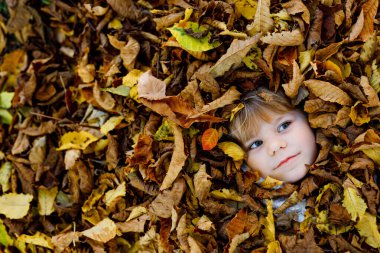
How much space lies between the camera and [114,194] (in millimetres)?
1612

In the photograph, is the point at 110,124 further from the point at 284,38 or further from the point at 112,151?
the point at 284,38

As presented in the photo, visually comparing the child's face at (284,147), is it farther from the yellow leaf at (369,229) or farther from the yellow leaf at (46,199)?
the yellow leaf at (46,199)

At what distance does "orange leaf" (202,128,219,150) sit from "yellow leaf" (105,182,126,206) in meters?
0.30

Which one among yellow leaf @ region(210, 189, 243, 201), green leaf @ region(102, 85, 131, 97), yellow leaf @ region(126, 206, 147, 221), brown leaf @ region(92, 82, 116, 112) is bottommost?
yellow leaf @ region(126, 206, 147, 221)

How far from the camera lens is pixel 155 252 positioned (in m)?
1.58

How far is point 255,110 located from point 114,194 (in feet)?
1.63

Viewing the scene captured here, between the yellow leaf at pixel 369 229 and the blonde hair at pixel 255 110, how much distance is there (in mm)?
359

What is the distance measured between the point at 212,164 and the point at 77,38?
642mm

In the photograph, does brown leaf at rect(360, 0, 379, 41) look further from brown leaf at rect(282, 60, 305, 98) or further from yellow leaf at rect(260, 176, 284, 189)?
yellow leaf at rect(260, 176, 284, 189)

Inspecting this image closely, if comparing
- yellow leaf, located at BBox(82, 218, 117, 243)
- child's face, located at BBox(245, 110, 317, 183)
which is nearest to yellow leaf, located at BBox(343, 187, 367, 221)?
child's face, located at BBox(245, 110, 317, 183)

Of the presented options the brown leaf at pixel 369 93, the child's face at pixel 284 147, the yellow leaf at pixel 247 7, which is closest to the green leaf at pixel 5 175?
the child's face at pixel 284 147

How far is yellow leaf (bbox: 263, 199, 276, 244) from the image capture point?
1478mm

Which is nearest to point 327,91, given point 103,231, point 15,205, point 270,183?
point 270,183

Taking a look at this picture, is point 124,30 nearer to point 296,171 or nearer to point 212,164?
point 212,164
